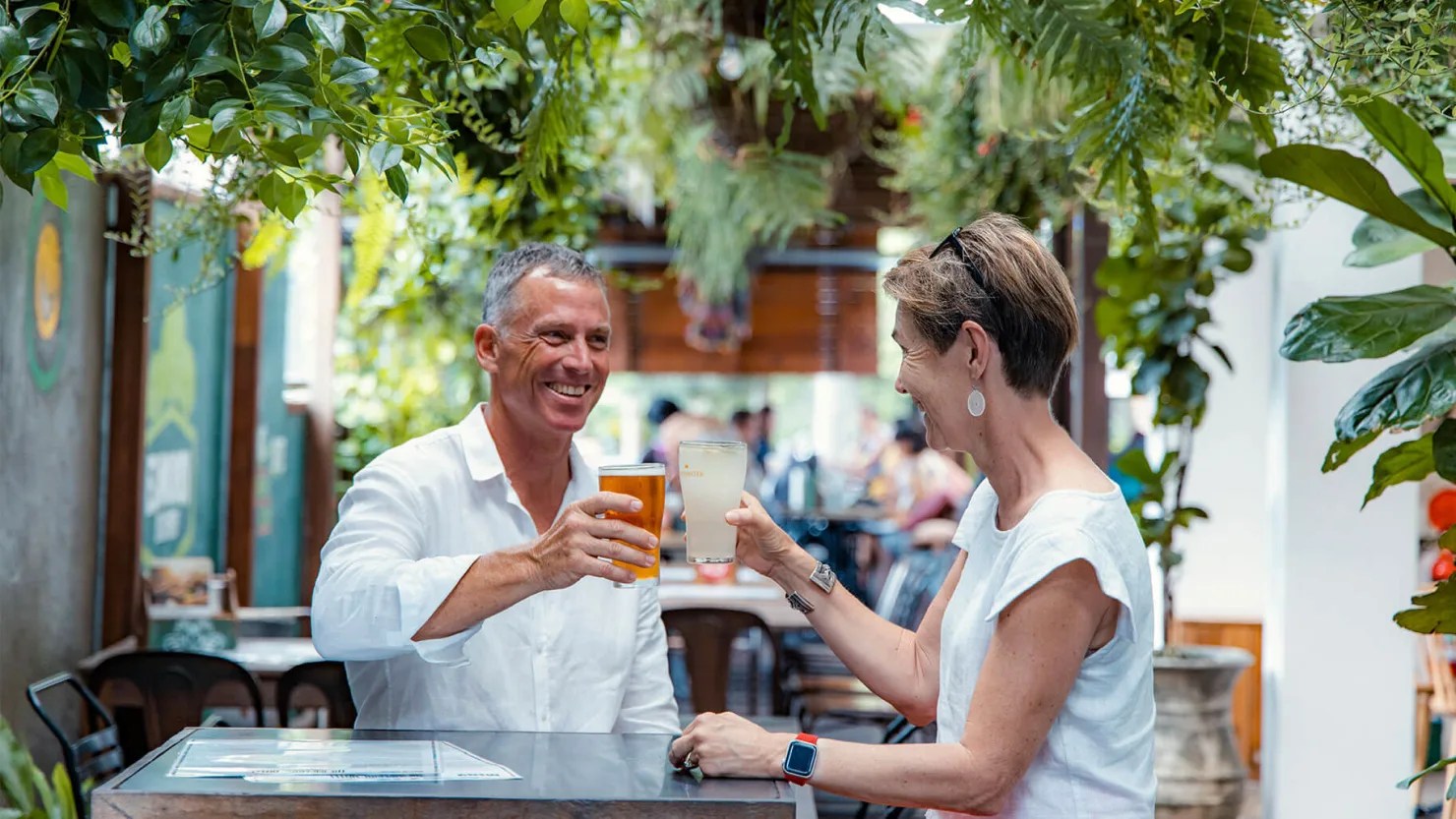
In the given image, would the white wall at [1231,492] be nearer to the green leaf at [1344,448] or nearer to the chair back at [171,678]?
the green leaf at [1344,448]

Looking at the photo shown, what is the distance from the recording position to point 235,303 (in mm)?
5508

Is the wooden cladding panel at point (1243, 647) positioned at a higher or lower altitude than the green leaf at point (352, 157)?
lower

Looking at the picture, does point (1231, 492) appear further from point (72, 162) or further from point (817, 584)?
point (72, 162)

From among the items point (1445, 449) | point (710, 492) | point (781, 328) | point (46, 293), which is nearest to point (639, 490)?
point (710, 492)

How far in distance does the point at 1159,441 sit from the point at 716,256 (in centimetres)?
384

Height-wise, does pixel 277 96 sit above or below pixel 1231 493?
above

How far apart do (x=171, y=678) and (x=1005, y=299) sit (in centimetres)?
273

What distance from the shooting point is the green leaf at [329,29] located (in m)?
1.42

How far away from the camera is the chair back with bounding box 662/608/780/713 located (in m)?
4.45

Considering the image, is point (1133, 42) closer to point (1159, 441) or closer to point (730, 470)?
point (730, 470)

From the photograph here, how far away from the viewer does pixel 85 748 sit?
3211mm

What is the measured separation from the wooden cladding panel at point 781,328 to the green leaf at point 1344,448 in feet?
30.3

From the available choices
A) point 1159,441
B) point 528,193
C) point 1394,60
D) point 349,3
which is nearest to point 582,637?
point 349,3

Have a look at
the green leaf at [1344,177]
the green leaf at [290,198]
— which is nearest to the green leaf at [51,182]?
the green leaf at [290,198]
